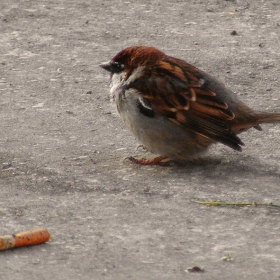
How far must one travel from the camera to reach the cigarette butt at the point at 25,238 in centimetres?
432

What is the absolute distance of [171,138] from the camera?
5617mm

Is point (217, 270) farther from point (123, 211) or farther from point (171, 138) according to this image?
point (171, 138)

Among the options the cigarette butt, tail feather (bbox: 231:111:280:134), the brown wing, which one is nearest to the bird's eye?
the brown wing

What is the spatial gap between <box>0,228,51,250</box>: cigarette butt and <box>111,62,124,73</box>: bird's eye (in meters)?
1.73

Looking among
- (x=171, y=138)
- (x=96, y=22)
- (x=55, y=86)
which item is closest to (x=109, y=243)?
(x=171, y=138)

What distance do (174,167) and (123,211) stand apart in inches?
36.5

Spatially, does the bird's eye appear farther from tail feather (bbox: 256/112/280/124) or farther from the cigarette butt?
the cigarette butt

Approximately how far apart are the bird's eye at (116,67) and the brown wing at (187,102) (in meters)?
0.24

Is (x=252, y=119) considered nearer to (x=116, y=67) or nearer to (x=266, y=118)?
(x=266, y=118)

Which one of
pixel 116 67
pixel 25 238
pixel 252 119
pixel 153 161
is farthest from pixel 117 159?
pixel 25 238

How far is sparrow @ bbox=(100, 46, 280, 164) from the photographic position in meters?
5.57

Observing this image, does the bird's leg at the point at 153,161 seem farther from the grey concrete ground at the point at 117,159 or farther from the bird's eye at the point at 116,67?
the bird's eye at the point at 116,67

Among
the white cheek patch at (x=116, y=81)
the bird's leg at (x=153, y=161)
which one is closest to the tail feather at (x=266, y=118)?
the bird's leg at (x=153, y=161)

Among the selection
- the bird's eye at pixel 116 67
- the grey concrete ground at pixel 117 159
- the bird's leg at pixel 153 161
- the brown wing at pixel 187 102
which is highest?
the bird's eye at pixel 116 67
